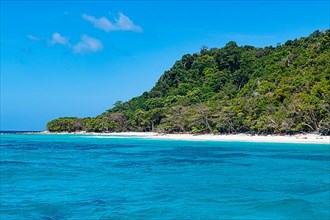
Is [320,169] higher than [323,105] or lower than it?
lower

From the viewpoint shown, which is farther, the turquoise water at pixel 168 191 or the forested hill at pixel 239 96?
the forested hill at pixel 239 96

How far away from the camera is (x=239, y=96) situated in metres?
62.0

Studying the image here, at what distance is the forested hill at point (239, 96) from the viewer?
41.2 meters

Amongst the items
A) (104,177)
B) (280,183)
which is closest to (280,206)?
(280,183)

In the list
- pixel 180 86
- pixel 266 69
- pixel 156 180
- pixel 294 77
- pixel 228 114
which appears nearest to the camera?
pixel 156 180

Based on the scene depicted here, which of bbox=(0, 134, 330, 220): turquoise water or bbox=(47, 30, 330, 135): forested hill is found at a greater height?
bbox=(47, 30, 330, 135): forested hill

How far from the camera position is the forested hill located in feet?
135

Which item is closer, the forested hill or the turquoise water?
the turquoise water

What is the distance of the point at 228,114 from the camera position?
47562 mm

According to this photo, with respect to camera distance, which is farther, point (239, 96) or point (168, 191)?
point (239, 96)

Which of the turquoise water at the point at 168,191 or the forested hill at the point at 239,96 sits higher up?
the forested hill at the point at 239,96

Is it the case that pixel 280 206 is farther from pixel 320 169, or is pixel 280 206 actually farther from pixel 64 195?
pixel 320 169

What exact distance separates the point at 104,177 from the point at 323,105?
27860 mm

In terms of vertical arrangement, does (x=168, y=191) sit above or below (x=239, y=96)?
below
